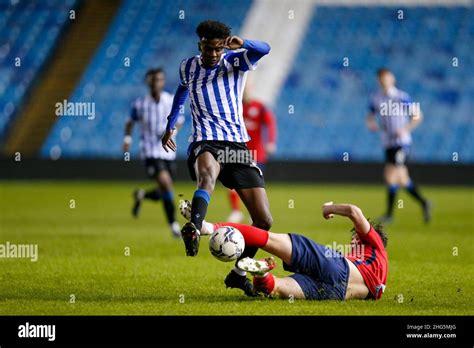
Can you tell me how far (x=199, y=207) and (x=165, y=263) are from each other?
306 cm

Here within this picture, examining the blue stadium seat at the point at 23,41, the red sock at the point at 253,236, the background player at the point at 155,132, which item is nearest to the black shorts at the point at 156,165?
the background player at the point at 155,132

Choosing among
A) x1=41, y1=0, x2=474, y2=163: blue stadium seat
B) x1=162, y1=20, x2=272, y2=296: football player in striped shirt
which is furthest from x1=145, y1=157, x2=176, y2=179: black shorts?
x1=41, y1=0, x2=474, y2=163: blue stadium seat

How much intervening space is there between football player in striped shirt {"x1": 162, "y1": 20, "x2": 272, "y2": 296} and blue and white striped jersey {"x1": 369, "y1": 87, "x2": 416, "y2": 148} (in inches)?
351

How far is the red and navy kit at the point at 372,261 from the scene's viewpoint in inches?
328

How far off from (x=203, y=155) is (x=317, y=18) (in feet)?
78.1

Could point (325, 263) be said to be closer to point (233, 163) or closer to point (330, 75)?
point (233, 163)

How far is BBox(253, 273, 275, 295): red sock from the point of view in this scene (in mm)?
8133

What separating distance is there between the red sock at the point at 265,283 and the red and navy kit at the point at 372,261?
0.74m

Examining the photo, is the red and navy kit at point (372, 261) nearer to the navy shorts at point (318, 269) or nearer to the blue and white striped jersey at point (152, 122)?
the navy shorts at point (318, 269)

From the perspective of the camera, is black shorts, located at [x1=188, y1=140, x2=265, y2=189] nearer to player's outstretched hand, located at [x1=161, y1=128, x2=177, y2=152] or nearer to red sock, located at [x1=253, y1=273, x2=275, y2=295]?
player's outstretched hand, located at [x1=161, y1=128, x2=177, y2=152]

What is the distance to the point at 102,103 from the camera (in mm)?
30234

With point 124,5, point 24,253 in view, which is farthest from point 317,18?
point 24,253
